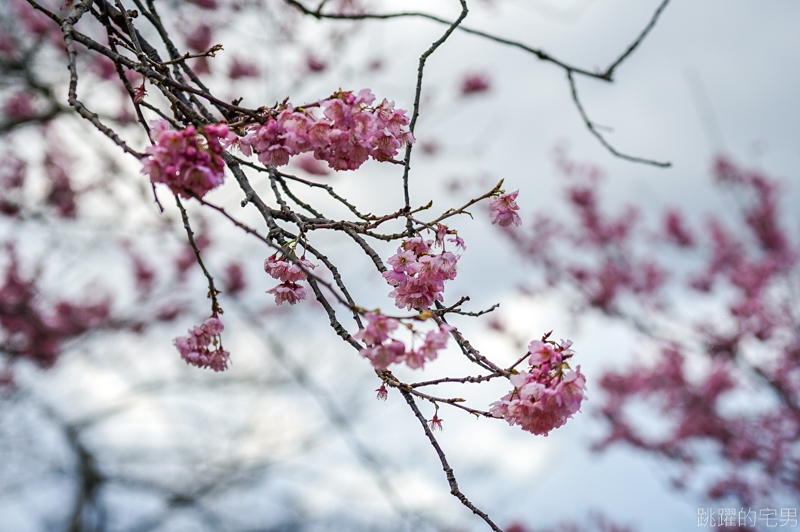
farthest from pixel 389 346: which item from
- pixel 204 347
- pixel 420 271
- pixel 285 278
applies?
pixel 204 347

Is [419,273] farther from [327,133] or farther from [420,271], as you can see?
[327,133]

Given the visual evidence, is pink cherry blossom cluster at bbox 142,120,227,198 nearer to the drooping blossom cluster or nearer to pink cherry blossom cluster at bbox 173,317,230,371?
pink cherry blossom cluster at bbox 173,317,230,371

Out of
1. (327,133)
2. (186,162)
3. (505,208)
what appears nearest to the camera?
(186,162)

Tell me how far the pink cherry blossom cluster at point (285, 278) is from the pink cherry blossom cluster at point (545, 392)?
0.63 meters

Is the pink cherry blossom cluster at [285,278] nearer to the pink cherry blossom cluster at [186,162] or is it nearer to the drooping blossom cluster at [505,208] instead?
the pink cherry blossom cluster at [186,162]

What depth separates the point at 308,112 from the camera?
48.6 inches

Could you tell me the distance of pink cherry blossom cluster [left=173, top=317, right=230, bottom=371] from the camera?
58.7 inches

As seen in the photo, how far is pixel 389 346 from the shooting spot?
41.4 inches

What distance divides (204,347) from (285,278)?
0.36 metres

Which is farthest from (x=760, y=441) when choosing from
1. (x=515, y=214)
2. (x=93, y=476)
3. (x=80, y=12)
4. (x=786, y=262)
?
(x=93, y=476)

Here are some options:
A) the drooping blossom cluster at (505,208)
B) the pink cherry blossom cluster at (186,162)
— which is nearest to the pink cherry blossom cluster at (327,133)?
the pink cherry blossom cluster at (186,162)

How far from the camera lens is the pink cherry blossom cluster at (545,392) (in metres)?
1.12

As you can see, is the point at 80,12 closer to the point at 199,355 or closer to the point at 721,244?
the point at 199,355

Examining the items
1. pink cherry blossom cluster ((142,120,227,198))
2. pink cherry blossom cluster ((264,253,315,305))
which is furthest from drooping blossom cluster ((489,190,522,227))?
pink cherry blossom cluster ((142,120,227,198))
